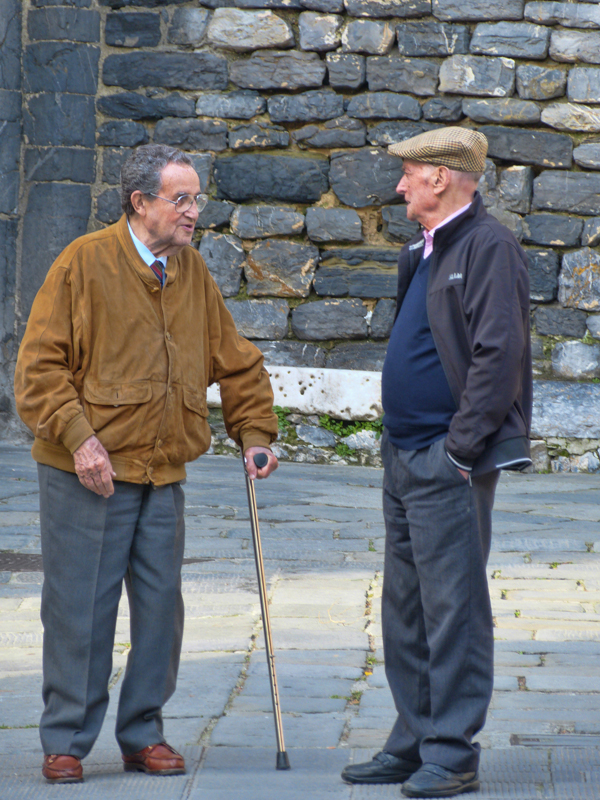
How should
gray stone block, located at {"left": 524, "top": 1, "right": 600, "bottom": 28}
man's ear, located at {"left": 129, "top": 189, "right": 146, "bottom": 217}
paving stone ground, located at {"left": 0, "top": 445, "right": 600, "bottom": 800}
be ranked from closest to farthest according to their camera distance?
paving stone ground, located at {"left": 0, "top": 445, "right": 600, "bottom": 800}
man's ear, located at {"left": 129, "top": 189, "right": 146, "bottom": 217}
gray stone block, located at {"left": 524, "top": 1, "right": 600, "bottom": 28}

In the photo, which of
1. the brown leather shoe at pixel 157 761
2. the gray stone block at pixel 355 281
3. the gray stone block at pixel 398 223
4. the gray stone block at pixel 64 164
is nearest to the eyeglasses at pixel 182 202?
the brown leather shoe at pixel 157 761

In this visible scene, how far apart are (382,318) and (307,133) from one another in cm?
139

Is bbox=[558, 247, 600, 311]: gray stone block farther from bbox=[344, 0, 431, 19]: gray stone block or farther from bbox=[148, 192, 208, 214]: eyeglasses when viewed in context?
bbox=[148, 192, 208, 214]: eyeglasses

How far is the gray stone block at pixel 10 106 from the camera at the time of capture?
765 cm

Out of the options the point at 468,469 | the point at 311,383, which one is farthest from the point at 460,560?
the point at 311,383

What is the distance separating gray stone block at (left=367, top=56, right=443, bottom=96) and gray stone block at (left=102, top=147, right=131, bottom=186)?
1.82 m

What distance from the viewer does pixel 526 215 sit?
7.34 m

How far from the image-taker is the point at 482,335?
2.50m

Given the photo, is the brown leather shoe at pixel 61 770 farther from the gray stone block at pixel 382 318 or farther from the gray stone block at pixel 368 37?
the gray stone block at pixel 368 37

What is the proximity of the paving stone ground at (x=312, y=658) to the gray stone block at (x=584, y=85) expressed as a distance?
2904 millimetres

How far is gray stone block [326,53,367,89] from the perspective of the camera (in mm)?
7324

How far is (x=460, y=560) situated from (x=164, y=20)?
6.00 metres

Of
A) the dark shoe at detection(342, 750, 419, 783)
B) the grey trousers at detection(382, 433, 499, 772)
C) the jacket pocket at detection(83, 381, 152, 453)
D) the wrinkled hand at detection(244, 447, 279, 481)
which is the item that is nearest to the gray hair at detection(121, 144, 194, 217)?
the jacket pocket at detection(83, 381, 152, 453)

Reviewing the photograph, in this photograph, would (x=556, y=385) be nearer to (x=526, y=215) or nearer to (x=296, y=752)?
(x=526, y=215)
